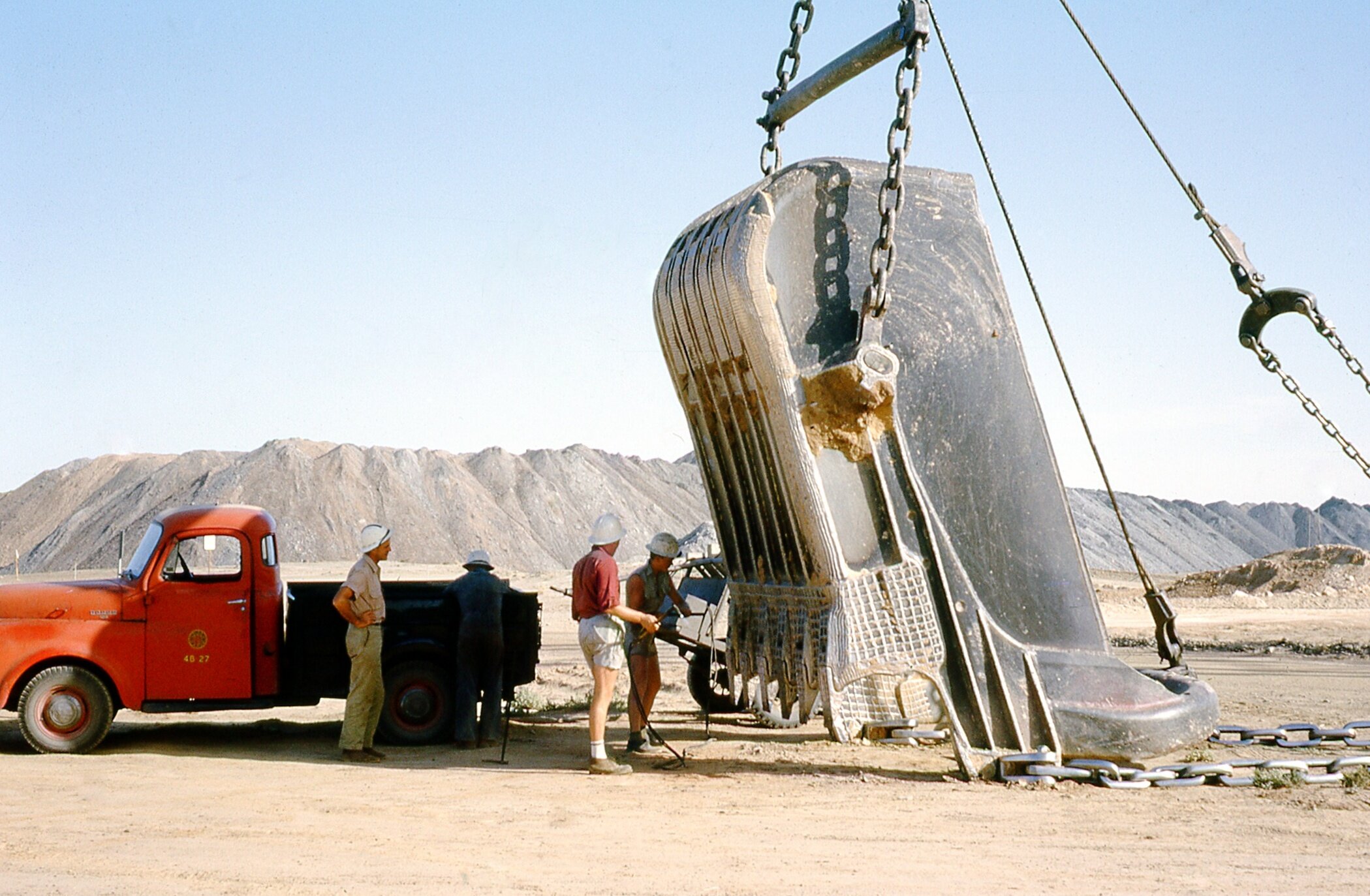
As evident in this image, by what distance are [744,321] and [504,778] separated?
353cm

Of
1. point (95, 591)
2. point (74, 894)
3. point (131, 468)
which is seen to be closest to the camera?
point (74, 894)

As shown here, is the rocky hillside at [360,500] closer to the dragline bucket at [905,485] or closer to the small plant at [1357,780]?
the dragline bucket at [905,485]

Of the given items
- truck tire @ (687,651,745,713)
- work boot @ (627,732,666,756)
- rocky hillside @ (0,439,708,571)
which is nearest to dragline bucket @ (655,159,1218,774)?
work boot @ (627,732,666,756)

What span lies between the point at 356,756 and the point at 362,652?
811mm

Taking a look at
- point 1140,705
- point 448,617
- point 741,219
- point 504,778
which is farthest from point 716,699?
point 741,219

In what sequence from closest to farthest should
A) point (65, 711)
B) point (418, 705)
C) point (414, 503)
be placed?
1. point (65, 711)
2. point (418, 705)
3. point (414, 503)

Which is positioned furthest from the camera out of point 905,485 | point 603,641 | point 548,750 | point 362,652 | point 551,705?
point 551,705

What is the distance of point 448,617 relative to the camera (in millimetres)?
10227

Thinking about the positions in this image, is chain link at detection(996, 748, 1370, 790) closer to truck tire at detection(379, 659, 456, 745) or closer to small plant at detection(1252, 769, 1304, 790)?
small plant at detection(1252, 769, 1304, 790)

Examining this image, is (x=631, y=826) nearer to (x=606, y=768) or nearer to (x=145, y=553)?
(x=606, y=768)

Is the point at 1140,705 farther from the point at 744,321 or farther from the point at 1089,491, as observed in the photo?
the point at 1089,491

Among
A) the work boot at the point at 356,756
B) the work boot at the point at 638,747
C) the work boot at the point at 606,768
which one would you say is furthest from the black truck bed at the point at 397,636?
the work boot at the point at 606,768

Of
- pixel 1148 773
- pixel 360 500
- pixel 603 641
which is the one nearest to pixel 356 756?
pixel 603 641

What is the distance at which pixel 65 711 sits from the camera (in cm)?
945
